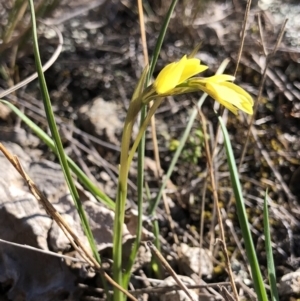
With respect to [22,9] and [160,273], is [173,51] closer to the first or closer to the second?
[22,9]

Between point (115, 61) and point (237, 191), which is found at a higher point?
point (115, 61)

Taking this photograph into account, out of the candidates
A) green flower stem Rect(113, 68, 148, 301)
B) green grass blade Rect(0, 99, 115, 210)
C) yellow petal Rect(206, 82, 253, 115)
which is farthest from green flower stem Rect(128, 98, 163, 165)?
green grass blade Rect(0, 99, 115, 210)

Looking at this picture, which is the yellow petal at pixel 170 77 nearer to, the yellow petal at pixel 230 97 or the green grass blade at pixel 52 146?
the yellow petal at pixel 230 97

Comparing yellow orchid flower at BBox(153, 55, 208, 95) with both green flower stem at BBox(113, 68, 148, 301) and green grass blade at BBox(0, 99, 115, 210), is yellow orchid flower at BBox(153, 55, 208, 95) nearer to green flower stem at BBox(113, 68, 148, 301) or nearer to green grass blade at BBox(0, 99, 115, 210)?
green flower stem at BBox(113, 68, 148, 301)

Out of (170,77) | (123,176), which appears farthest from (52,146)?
(170,77)

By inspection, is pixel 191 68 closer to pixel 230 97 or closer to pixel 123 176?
pixel 230 97

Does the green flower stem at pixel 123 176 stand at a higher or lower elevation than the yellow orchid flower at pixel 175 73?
lower

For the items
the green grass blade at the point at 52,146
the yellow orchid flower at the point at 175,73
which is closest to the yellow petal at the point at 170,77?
the yellow orchid flower at the point at 175,73

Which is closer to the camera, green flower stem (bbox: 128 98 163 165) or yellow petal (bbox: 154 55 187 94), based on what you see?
yellow petal (bbox: 154 55 187 94)

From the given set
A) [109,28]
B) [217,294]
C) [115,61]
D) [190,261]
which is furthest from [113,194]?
[109,28]
